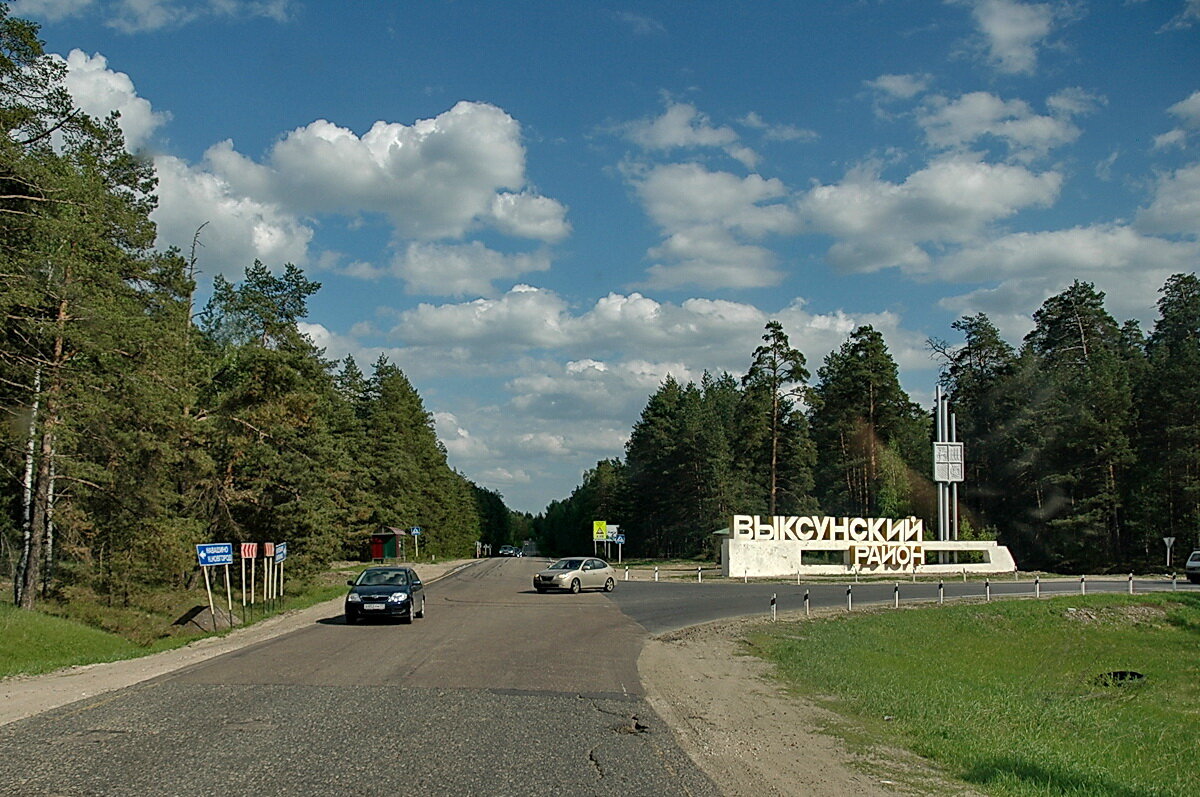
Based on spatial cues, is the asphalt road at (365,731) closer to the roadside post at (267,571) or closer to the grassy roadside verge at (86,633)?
the grassy roadside verge at (86,633)

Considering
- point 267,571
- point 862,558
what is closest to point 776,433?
point 862,558

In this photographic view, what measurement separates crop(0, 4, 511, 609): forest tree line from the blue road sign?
2.30 meters

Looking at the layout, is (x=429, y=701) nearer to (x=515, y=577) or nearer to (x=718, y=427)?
(x=515, y=577)

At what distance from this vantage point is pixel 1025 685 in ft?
66.1

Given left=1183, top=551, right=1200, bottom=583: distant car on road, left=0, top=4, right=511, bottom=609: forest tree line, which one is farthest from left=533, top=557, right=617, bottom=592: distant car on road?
left=1183, top=551, right=1200, bottom=583: distant car on road

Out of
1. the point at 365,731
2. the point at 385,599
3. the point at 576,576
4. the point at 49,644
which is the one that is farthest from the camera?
the point at 576,576

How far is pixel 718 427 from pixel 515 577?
33434 millimetres

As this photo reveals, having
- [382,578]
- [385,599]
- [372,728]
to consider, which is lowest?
[385,599]

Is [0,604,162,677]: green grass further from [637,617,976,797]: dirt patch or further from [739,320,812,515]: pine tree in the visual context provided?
[739,320,812,515]: pine tree

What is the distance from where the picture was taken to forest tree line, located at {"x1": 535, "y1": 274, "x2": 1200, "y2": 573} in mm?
58844

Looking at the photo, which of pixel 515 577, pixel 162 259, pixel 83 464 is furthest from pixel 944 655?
pixel 515 577

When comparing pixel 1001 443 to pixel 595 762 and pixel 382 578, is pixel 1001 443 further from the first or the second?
pixel 595 762

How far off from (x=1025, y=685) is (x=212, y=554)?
66.6 feet

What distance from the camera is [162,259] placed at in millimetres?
31234
